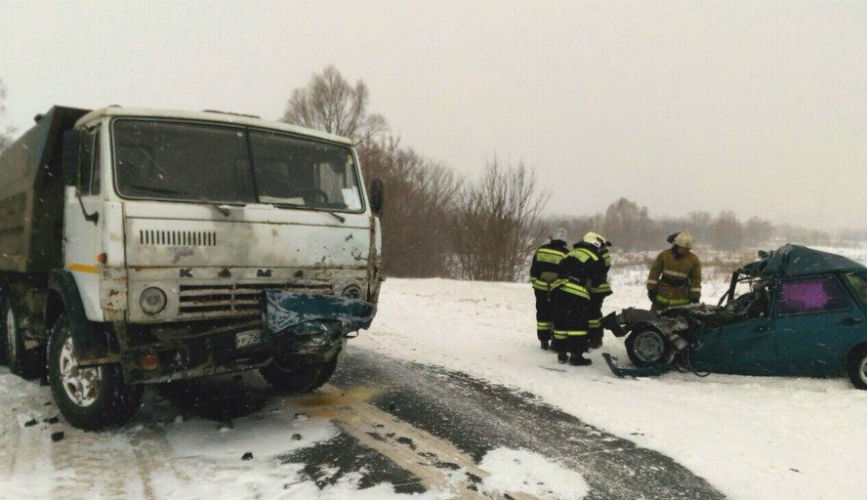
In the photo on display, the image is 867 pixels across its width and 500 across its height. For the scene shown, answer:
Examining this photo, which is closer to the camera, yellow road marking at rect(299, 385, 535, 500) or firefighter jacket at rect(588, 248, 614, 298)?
yellow road marking at rect(299, 385, 535, 500)

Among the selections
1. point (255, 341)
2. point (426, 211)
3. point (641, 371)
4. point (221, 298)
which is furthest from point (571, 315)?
point (426, 211)

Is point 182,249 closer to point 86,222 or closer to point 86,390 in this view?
point 86,222

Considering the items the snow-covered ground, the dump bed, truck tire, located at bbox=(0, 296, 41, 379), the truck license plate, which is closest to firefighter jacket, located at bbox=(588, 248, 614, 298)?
the snow-covered ground

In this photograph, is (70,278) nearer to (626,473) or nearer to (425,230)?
(626,473)

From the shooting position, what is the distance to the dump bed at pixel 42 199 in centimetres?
522

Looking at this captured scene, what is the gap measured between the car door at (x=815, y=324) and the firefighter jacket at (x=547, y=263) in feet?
8.59

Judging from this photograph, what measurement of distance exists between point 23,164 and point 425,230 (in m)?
29.9

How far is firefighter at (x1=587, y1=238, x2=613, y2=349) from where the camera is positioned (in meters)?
7.85

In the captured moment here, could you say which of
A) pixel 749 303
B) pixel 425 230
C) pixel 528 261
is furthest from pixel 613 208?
pixel 749 303

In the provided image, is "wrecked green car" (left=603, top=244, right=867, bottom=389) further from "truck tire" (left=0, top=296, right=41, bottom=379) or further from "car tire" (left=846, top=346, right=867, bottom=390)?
"truck tire" (left=0, top=296, right=41, bottom=379)

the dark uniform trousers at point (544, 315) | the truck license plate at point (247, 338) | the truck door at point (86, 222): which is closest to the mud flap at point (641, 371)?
the dark uniform trousers at point (544, 315)

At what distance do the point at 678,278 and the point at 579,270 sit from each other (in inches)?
52.7

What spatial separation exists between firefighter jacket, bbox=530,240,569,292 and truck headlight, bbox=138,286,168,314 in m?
5.01

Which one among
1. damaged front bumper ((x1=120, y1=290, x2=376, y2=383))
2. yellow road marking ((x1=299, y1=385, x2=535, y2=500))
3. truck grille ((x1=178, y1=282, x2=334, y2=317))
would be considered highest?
truck grille ((x1=178, y1=282, x2=334, y2=317))
